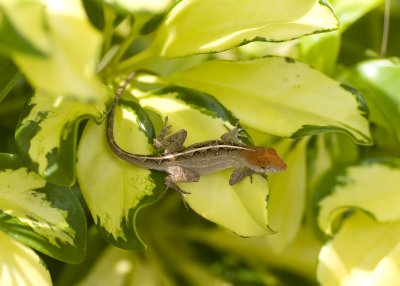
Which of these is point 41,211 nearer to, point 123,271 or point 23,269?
point 23,269

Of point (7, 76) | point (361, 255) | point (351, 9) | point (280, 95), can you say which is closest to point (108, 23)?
point (7, 76)

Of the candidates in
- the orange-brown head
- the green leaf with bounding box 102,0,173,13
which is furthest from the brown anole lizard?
the green leaf with bounding box 102,0,173,13

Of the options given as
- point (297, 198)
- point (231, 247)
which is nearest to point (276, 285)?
point (231, 247)

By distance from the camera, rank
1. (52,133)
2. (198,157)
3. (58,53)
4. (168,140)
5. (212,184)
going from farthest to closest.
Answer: (198,157) < (168,140) < (212,184) < (52,133) < (58,53)

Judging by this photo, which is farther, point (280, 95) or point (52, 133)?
point (280, 95)

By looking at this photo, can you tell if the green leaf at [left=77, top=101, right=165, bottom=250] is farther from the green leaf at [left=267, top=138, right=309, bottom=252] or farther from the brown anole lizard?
the green leaf at [left=267, top=138, right=309, bottom=252]

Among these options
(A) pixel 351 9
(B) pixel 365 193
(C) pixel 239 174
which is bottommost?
(B) pixel 365 193

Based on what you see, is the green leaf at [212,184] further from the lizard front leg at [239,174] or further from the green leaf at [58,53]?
the green leaf at [58,53]
